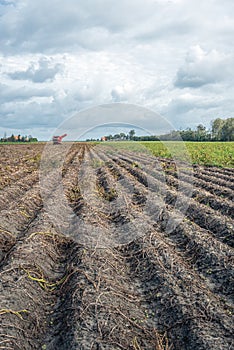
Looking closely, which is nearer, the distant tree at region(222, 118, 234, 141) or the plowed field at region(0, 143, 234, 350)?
the plowed field at region(0, 143, 234, 350)

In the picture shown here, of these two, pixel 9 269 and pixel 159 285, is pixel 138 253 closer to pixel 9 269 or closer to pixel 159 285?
pixel 159 285

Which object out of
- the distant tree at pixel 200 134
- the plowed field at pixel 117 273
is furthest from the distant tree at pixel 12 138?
the plowed field at pixel 117 273

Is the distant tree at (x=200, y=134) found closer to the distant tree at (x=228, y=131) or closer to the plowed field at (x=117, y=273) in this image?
the distant tree at (x=228, y=131)

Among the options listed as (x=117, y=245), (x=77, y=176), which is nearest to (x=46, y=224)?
(x=117, y=245)

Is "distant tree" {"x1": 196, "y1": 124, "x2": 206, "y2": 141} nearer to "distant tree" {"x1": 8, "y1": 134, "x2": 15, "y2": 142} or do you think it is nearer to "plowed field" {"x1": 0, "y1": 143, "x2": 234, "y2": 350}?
"distant tree" {"x1": 8, "y1": 134, "x2": 15, "y2": 142}

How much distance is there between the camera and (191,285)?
5668mm

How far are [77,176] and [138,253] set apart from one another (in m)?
9.94

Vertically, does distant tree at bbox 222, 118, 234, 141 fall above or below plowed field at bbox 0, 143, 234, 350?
above

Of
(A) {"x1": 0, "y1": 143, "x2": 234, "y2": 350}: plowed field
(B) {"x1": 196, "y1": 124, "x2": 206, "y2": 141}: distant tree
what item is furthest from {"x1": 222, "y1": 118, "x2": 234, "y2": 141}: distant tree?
(A) {"x1": 0, "y1": 143, "x2": 234, "y2": 350}: plowed field

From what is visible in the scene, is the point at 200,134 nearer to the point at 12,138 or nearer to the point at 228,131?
the point at 228,131

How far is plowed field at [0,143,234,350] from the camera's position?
455 cm

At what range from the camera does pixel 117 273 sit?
20.8 ft

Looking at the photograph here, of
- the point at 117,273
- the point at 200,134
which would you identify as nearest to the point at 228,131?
the point at 200,134

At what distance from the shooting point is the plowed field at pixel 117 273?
455 centimetres
